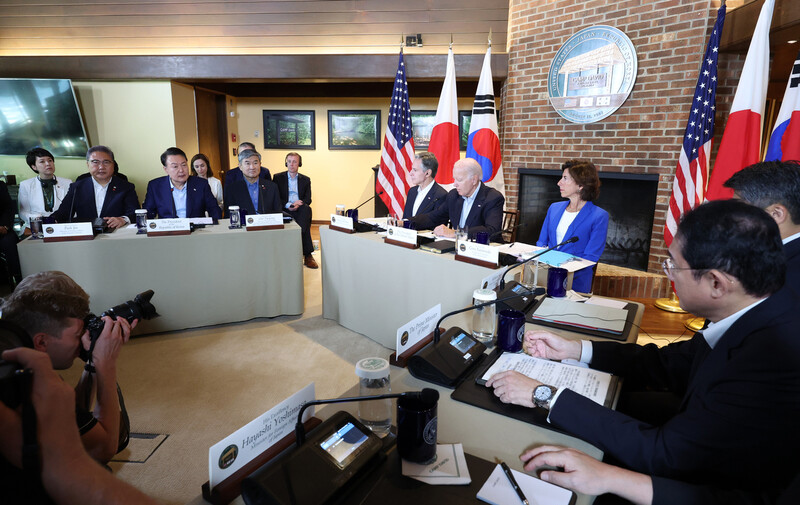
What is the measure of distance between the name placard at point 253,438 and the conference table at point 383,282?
4.93 feet

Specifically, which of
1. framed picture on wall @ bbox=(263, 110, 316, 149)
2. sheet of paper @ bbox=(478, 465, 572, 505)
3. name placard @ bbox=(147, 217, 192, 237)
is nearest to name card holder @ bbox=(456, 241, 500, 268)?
sheet of paper @ bbox=(478, 465, 572, 505)

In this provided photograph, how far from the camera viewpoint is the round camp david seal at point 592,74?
12.8ft

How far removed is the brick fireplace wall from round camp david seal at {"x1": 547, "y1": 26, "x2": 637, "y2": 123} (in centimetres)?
6

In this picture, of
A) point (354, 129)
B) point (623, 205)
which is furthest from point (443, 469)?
point (354, 129)

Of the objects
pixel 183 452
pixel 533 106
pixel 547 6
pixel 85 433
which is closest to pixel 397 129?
pixel 533 106

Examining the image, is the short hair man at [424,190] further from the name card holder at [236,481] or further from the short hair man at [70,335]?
the name card holder at [236,481]

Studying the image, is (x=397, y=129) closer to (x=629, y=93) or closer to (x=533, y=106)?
(x=533, y=106)

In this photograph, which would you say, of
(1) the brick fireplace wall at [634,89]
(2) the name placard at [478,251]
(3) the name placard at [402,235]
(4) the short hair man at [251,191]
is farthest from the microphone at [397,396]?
(1) the brick fireplace wall at [634,89]

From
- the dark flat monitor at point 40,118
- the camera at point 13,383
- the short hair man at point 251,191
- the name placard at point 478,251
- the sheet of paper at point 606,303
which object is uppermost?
the dark flat monitor at point 40,118

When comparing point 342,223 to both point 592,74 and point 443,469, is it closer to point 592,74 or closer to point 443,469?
point 443,469

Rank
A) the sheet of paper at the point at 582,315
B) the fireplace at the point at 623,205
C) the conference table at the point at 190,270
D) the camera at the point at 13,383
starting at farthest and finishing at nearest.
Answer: the fireplace at the point at 623,205 → the conference table at the point at 190,270 → the sheet of paper at the point at 582,315 → the camera at the point at 13,383

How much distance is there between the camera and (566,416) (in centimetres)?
97

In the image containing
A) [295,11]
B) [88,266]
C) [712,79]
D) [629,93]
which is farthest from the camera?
[295,11]

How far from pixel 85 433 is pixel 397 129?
4.04 m
